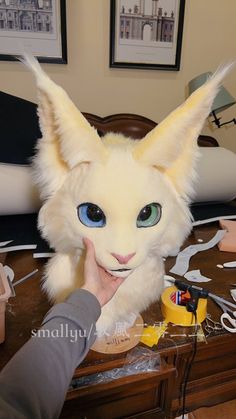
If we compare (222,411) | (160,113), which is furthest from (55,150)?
(160,113)

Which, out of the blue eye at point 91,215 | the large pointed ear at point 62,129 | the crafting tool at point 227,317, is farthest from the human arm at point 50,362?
the crafting tool at point 227,317

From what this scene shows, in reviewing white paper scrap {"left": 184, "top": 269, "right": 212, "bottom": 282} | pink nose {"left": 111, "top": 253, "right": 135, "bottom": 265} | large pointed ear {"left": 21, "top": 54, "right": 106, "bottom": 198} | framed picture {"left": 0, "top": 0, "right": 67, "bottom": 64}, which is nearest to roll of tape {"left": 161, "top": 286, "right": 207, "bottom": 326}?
white paper scrap {"left": 184, "top": 269, "right": 212, "bottom": 282}

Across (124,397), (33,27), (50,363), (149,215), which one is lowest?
(124,397)

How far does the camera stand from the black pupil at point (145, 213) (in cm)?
52

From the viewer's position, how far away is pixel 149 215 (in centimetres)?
54

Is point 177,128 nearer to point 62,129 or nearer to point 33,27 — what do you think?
point 62,129

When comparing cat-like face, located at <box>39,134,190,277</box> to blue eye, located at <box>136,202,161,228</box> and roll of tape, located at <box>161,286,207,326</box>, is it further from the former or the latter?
roll of tape, located at <box>161,286,207,326</box>

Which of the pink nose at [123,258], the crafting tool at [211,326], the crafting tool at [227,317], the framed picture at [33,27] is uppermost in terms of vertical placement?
the framed picture at [33,27]

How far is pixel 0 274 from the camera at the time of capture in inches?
24.8

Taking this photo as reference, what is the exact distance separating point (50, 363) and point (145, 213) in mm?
251

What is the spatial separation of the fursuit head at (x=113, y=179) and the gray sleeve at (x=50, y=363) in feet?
0.29

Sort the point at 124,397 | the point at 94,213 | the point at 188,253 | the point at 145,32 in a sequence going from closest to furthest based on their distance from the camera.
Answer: the point at 94,213 < the point at 124,397 < the point at 188,253 < the point at 145,32

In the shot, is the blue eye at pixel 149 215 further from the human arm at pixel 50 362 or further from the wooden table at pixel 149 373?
the wooden table at pixel 149 373

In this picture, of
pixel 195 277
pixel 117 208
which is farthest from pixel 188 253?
pixel 117 208
